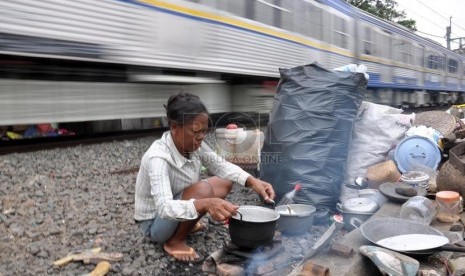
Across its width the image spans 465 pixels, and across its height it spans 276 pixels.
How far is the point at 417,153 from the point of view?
364cm

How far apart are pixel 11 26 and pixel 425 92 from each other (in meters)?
17.3

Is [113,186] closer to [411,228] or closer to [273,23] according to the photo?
[411,228]

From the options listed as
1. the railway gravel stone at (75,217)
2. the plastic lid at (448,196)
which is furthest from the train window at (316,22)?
the plastic lid at (448,196)

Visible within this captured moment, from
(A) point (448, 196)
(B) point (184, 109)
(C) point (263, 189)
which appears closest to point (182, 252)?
(C) point (263, 189)

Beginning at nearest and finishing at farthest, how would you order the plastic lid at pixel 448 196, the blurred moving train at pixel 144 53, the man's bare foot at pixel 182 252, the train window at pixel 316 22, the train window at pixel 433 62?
the man's bare foot at pixel 182 252 < the plastic lid at pixel 448 196 < the blurred moving train at pixel 144 53 < the train window at pixel 316 22 < the train window at pixel 433 62

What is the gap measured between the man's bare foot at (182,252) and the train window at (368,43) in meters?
9.98

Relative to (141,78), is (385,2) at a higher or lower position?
higher

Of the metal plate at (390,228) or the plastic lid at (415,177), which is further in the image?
the plastic lid at (415,177)

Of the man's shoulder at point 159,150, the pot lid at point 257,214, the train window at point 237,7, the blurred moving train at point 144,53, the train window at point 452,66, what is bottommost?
the pot lid at point 257,214

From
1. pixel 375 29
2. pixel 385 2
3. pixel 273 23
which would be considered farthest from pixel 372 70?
pixel 385 2

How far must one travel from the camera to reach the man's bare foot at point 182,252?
2.43 m

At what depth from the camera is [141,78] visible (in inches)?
163

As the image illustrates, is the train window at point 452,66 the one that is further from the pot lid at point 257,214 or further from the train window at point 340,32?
the pot lid at point 257,214

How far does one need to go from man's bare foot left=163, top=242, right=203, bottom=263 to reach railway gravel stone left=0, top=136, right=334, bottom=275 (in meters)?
0.04
